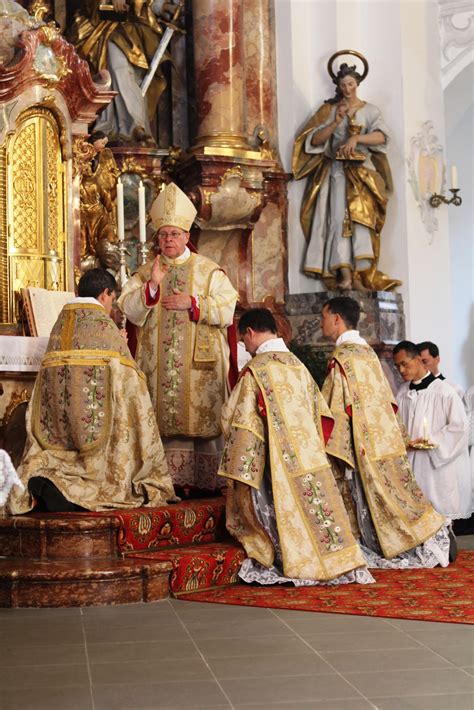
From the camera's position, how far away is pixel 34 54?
26.3 feet

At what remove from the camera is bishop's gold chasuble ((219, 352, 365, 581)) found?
6.21m

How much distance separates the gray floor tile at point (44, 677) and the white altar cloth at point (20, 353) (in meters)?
3.16

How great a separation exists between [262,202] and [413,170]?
70.0 inches

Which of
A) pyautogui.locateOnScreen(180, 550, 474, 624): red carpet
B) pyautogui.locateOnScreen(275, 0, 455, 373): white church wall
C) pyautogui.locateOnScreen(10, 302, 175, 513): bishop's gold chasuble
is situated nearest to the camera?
pyautogui.locateOnScreen(180, 550, 474, 624): red carpet

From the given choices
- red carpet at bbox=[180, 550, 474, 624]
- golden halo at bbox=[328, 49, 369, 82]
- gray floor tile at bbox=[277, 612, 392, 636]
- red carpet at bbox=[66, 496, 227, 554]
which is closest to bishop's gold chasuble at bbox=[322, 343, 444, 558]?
red carpet at bbox=[180, 550, 474, 624]

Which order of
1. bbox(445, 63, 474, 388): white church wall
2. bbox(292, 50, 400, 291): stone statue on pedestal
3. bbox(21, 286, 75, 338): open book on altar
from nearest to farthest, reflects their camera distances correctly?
bbox(21, 286, 75, 338): open book on altar → bbox(292, 50, 400, 291): stone statue on pedestal → bbox(445, 63, 474, 388): white church wall

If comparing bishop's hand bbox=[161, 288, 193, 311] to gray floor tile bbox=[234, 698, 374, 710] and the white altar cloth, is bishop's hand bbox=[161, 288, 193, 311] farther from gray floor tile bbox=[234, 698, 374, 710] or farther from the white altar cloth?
gray floor tile bbox=[234, 698, 374, 710]

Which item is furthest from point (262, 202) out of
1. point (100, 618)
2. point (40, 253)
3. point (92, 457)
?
point (100, 618)

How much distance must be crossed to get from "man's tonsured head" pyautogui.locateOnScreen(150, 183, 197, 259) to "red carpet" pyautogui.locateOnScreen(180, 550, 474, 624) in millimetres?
2212

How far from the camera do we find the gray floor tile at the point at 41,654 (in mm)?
4375

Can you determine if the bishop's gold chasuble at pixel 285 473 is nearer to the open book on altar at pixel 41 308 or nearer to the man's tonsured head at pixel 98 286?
the man's tonsured head at pixel 98 286

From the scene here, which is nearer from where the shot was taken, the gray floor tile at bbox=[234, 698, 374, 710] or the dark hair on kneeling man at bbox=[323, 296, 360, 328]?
the gray floor tile at bbox=[234, 698, 374, 710]

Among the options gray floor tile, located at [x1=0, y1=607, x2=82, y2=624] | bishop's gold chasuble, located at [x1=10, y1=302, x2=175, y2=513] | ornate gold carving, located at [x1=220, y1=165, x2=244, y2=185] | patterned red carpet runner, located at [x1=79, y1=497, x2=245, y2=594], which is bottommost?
gray floor tile, located at [x1=0, y1=607, x2=82, y2=624]

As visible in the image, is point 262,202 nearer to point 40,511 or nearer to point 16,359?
point 16,359
